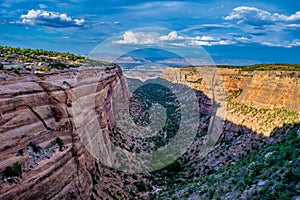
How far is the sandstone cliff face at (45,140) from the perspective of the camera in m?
21.5

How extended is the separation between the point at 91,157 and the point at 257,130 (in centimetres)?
2079

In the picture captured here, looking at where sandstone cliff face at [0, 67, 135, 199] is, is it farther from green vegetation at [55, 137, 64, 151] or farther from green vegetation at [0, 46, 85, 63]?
green vegetation at [0, 46, 85, 63]

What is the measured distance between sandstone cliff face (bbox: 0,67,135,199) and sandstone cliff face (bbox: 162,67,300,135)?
65.7 feet

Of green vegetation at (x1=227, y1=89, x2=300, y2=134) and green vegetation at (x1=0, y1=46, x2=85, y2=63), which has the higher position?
green vegetation at (x1=0, y1=46, x2=85, y2=63)

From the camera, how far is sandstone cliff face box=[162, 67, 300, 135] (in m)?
38.6

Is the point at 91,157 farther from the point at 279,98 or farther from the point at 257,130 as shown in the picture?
the point at 279,98

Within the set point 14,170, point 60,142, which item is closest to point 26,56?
point 60,142

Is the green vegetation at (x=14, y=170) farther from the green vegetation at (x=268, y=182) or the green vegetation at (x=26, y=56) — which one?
the green vegetation at (x=26, y=56)

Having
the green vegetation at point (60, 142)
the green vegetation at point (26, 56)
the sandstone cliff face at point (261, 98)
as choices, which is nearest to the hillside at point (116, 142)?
the green vegetation at point (60, 142)

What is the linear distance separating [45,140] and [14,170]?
14.4 feet

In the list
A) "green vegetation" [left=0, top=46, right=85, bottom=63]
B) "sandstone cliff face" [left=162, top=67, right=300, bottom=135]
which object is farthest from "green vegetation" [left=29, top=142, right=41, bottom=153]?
"sandstone cliff face" [left=162, top=67, right=300, bottom=135]

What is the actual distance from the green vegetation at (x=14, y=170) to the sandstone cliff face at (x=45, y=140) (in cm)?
28

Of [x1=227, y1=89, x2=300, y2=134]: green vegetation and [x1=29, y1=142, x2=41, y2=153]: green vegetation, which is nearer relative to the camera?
[x1=29, y1=142, x2=41, y2=153]: green vegetation

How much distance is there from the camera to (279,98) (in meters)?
41.3
